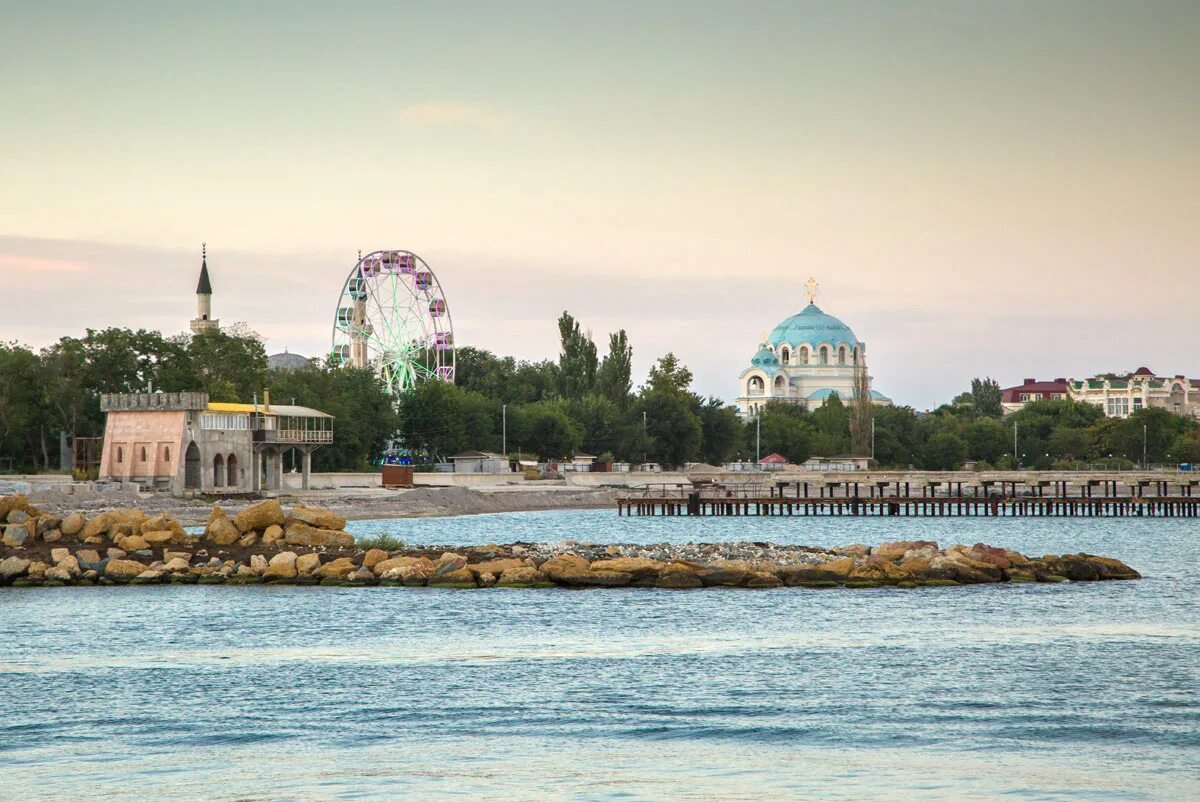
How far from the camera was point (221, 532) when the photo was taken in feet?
145

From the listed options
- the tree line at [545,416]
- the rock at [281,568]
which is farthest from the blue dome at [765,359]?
the rock at [281,568]

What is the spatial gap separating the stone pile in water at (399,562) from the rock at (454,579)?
1.0 inches

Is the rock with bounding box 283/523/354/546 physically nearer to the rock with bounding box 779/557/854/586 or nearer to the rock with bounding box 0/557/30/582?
the rock with bounding box 0/557/30/582

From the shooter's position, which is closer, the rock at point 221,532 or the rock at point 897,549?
the rock at point 221,532

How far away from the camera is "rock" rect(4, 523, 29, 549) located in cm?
4291

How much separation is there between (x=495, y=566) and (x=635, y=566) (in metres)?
3.59

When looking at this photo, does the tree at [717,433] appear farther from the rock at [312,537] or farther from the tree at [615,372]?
the rock at [312,537]

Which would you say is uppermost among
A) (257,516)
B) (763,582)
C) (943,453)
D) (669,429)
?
(669,429)

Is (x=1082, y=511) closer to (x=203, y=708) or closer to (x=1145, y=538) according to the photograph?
(x=1145, y=538)

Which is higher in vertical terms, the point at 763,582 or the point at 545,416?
the point at 545,416

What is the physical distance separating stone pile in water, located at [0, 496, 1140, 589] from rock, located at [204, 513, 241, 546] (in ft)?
0.12

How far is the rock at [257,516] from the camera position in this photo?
4425 centimetres

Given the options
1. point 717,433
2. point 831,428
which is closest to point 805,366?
point 831,428

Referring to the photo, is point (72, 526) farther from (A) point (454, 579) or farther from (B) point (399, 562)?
(A) point (454, 579)
